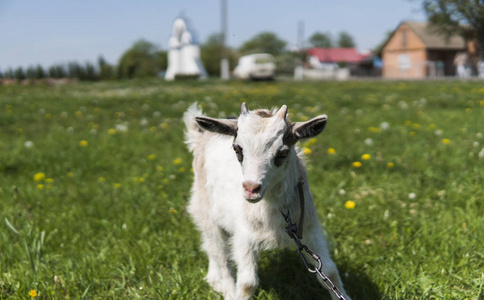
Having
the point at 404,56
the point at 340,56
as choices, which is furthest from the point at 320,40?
the point at 404,56

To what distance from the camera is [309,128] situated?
2.34 metres

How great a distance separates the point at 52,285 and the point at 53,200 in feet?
6.10

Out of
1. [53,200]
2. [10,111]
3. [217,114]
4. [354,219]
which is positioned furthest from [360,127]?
[10,111]

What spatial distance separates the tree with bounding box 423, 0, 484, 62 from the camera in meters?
28.3

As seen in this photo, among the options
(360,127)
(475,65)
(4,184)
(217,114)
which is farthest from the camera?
(475,65)

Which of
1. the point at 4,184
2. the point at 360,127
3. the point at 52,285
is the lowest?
the point at 52,285

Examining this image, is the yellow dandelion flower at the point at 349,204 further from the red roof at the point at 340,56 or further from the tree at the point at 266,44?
the tree at the point at 266,44

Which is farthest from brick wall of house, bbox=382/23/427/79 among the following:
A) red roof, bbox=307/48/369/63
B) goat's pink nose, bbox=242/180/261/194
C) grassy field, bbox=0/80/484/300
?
goat's pink nose, bbox=242/180/261/194

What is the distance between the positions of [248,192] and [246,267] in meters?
0.72

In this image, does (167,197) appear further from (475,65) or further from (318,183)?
(475,65)

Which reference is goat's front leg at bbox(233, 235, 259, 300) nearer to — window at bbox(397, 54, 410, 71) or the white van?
the white van

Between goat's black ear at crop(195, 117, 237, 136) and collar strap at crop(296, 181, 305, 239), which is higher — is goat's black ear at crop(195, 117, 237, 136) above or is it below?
above

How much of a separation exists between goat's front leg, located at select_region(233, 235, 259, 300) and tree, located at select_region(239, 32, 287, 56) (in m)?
103

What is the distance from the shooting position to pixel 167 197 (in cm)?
487
